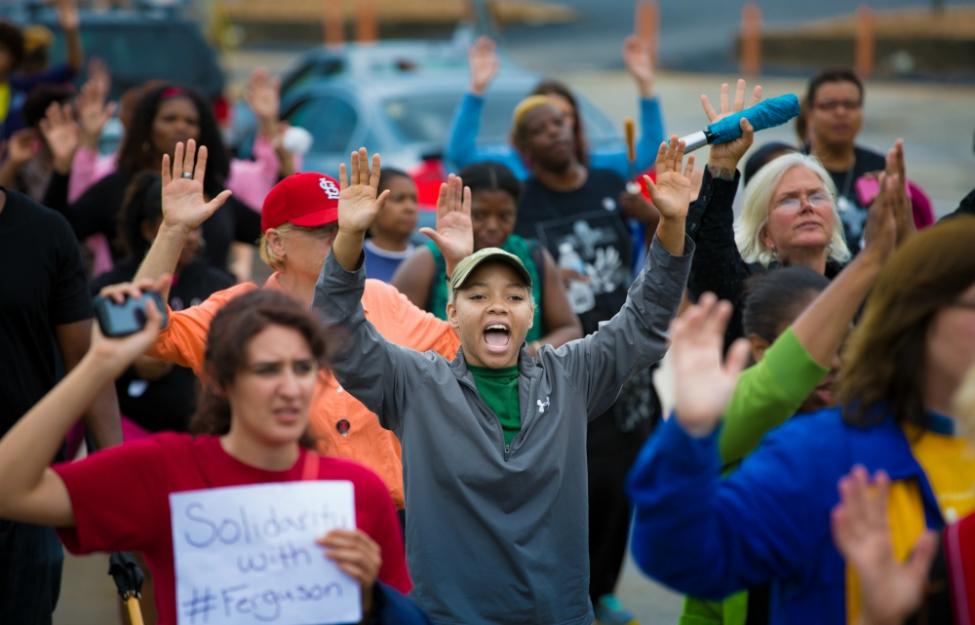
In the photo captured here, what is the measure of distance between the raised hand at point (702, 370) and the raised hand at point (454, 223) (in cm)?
222

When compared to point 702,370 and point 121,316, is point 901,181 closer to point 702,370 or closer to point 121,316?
point 702,370

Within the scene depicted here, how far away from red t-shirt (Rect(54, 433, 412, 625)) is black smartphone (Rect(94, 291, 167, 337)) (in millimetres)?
267

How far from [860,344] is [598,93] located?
22.1 meters

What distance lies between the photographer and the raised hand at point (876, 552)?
276 centimetres

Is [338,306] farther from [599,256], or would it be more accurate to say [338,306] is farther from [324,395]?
[599,256]

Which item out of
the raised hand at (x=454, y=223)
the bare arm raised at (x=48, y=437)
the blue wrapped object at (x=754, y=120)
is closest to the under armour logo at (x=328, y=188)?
the raised hand at (x=454, y=223)

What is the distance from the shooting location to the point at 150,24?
49.7 feet

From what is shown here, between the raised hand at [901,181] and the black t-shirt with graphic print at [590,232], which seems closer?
the raised hand at [901,181]

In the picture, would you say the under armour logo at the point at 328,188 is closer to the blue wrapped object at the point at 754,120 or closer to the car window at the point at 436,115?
the blue wrapped object at the point at 754,120

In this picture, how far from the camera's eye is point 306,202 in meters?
4.85

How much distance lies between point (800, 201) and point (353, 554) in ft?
8.25

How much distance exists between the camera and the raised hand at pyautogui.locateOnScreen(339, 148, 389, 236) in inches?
164

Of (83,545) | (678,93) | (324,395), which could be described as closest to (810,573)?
(83,545)

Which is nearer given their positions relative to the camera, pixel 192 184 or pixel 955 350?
pixel 955 350
